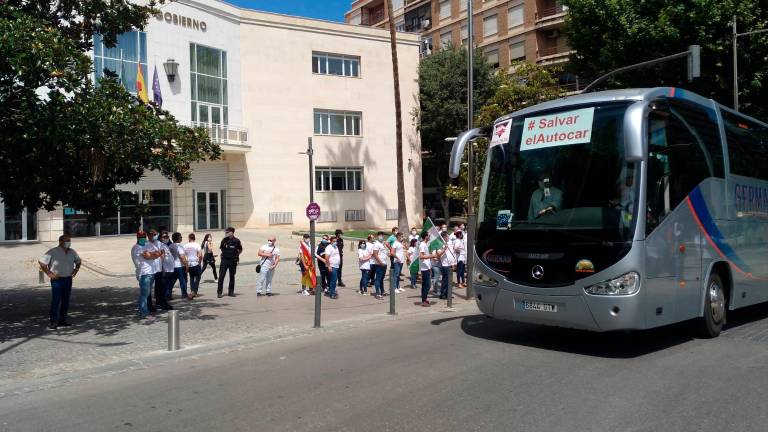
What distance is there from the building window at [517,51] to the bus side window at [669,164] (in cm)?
3956

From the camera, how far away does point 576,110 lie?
27.3 feet

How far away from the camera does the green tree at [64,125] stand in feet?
30.3

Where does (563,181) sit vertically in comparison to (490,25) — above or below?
below

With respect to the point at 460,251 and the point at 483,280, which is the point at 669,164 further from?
the point at 460,251

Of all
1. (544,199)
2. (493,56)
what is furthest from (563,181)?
(493,56)

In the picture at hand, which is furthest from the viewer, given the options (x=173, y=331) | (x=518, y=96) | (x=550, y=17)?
(x=550, y=17)

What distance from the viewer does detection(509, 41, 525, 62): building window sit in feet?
152

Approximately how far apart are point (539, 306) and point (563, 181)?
5.51ft

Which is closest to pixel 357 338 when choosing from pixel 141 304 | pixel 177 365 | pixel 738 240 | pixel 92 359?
pixel 177 365

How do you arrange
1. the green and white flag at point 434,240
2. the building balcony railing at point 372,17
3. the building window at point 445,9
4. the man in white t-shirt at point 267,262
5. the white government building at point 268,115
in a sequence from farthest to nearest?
the building balcony railing at point 372,17 → the building window at point 445,9 → the white government building at point 268,115 → the man in white t-shirt at point 267,262 → the green and white flag at point 434,240

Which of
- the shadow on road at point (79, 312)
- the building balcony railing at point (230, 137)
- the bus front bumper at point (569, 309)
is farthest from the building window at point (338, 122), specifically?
the bus front bumper at point (569, 309)

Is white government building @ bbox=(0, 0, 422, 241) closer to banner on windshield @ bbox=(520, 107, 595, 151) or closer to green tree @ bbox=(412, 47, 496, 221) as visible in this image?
green tree @ bbox=(412, 47, 496, 221)

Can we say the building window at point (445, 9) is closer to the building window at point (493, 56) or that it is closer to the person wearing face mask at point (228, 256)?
the building window at point (493, 56)

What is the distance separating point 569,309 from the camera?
7.88 metres
